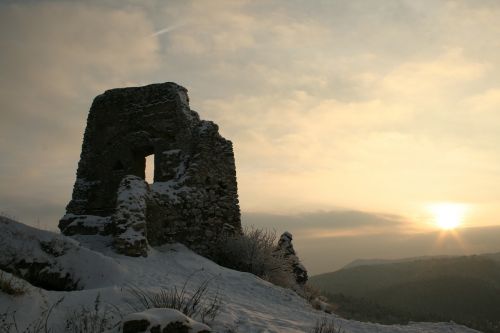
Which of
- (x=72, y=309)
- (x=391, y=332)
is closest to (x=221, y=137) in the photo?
(x=391, y=332)

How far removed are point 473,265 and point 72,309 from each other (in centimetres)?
4812

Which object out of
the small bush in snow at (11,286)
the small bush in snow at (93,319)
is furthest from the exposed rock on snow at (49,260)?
the small bush in snow at (93,319)

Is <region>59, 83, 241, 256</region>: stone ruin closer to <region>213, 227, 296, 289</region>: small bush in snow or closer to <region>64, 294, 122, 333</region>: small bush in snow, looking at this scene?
<region>213, 227, 296, 289</region>: small bush in snow

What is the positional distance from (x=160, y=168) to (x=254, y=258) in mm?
3705

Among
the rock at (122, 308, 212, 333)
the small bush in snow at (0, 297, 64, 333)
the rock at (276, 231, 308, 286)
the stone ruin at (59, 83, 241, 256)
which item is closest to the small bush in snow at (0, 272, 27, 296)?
the small bush in snow at (0, 297, 64, 333)

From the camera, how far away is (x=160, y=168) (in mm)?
12422

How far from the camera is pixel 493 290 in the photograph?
33656mm

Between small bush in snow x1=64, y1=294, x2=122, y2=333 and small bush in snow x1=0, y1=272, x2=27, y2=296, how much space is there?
22.7 inches

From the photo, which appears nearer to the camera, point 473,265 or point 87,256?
point 87,256

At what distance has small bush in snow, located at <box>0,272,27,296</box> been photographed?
4527 millimetres

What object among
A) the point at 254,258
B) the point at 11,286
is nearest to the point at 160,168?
the point at 254,258

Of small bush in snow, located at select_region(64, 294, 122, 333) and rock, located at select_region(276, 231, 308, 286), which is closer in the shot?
small bush in snow, located at select_region(64, 294, 122, 333)

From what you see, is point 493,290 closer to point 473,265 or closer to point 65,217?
point 473,265

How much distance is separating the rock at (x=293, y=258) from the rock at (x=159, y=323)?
10.1 metres
